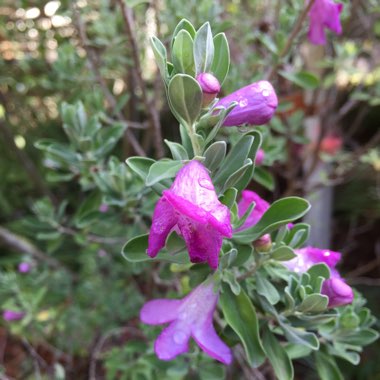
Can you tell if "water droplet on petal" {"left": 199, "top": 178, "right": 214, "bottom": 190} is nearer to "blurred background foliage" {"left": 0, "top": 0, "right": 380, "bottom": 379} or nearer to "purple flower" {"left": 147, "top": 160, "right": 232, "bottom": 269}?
"purple flower" {"left": 147, "top": 160, "right": 232, "bottom": 269}

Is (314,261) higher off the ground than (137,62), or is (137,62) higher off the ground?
(137,62)

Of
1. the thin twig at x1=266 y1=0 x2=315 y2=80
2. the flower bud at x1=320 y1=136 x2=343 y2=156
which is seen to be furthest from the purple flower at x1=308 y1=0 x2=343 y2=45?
the flower bud at x1=320 y1=136 x2=343 y2=156

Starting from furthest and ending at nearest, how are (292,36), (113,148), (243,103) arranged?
(113,148)
(292,36)
(243,103)

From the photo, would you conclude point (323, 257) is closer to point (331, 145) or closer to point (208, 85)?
point (208, 85)

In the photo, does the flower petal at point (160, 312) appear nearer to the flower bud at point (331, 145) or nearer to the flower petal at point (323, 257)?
the flower petal at point (323, 257)

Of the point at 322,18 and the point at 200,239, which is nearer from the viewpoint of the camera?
the point at 200,239

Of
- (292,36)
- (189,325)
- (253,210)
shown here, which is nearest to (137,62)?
(292,36)

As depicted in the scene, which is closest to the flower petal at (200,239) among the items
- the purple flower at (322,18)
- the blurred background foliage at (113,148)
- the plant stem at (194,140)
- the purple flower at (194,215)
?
the purple flower at (194,215)
